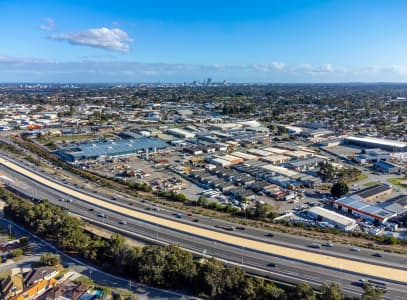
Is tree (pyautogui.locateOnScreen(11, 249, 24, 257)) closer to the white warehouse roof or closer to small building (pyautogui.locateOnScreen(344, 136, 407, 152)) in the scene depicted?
the white warehouse roof

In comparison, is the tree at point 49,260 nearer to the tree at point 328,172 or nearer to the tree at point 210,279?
the tree at point 210,279

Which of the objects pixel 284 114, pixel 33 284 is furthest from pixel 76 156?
pixel 284 114

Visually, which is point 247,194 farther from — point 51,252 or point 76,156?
point 76,156

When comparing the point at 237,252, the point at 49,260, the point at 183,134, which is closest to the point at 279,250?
the point at 237,252

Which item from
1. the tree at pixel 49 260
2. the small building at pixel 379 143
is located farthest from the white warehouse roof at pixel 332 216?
the small building at pixel 379 143

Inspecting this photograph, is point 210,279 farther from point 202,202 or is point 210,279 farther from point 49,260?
point 202,202

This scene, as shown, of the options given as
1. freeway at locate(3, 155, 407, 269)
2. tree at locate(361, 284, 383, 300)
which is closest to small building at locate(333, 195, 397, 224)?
freeway at locate(3, 155, 407, 269)
